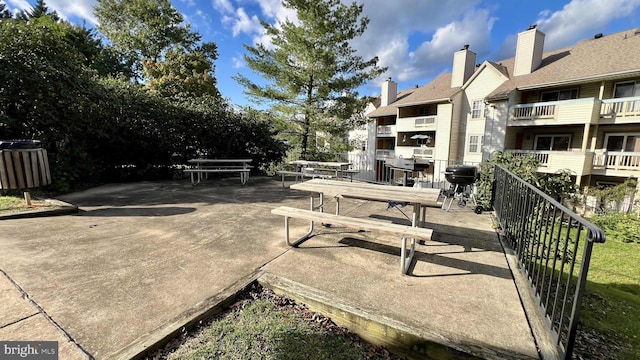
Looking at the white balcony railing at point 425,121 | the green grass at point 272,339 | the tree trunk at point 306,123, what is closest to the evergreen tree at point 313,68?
the tree trunk at point 306,123

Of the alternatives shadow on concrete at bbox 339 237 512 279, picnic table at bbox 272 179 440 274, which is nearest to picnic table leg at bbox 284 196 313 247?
picnic table at bbox 272 179 440 274

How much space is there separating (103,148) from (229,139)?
152 inches

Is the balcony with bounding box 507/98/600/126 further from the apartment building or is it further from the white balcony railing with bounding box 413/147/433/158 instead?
the white balcony railing with bounding box 413/147/433/158

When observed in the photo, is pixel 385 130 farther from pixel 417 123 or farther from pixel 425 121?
pixel 425 121

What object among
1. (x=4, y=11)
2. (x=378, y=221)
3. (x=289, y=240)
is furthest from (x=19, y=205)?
(x=4, y=11)

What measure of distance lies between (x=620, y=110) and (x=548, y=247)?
1631 centimetres

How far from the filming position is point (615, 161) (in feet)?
40.2

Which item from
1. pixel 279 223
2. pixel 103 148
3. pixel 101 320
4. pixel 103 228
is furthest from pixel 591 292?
pixel 103 148

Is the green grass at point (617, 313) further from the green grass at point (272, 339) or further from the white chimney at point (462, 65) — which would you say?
the white chimney at point (462, 65)

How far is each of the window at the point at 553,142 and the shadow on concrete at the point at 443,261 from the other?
16707mm

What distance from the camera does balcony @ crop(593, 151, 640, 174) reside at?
462 inches

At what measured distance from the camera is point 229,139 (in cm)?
1017

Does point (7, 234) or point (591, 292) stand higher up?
point (7, 234)

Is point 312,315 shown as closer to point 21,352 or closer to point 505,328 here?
point 505,328
